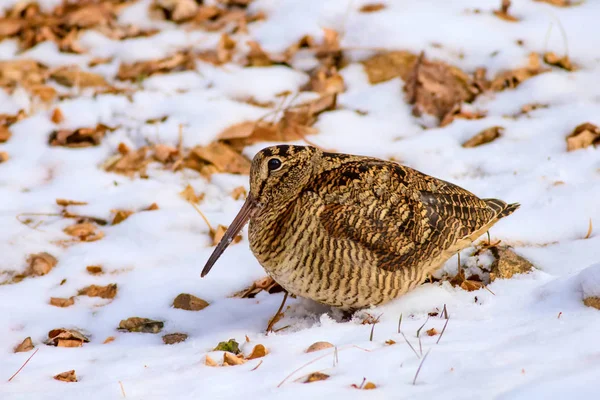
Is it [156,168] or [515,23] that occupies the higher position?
[515,23]

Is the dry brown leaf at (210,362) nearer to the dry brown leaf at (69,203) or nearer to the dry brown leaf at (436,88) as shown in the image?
the dry brown leaf at (69,203)

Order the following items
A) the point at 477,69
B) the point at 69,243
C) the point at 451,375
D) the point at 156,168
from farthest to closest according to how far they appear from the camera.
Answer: the point at 477,69, the point at 156,168, the point at 69,243, the point at 451,375

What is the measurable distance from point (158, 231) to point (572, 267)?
2.35 metres

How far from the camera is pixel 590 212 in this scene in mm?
4305

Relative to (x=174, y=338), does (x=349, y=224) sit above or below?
above

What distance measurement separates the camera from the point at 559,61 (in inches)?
226

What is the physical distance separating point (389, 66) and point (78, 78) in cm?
249

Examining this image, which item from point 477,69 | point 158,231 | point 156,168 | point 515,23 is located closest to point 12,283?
point 158,231

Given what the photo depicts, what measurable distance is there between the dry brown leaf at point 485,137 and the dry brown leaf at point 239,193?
1.50 m

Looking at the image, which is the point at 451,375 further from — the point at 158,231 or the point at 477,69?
the point at 477,69

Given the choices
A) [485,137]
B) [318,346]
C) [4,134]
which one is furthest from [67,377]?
[485,137]

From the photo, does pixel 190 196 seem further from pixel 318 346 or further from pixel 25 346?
pixel 318 346

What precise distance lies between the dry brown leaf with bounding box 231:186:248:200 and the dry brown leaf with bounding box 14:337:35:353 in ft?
5.78

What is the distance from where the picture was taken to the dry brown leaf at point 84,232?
4761 mm
